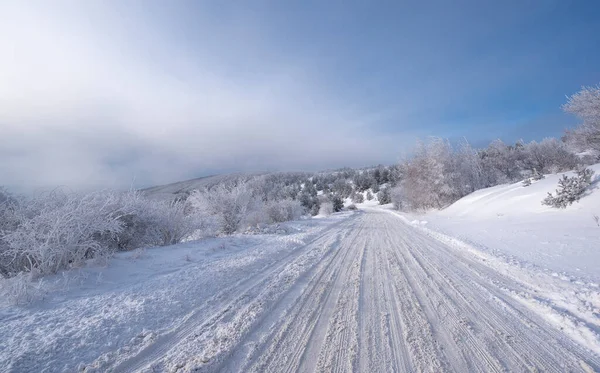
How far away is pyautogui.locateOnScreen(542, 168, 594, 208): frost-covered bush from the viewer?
11.0 meters

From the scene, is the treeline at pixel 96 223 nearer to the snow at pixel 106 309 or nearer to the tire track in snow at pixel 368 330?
the snow at pixel 106 309

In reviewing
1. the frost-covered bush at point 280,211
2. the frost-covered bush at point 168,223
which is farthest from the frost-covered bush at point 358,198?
the frost-covered bush at point 168,223

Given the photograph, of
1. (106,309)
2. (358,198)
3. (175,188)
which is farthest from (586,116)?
(175,188)

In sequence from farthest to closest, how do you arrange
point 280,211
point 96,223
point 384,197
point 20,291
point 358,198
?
point 358,198
point 384,197
point 280,211
point 96,223
point 20,291

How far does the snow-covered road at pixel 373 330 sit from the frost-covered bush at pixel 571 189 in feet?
29.8

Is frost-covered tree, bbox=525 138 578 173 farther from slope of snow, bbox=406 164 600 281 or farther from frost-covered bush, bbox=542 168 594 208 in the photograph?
frost-covered bush, bbox=542 168 594 208

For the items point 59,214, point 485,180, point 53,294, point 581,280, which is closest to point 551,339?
point 581,280

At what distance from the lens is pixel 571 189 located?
11.0 metres

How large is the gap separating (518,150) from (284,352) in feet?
159

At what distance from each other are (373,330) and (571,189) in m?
13.6

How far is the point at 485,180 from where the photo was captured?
36.7m

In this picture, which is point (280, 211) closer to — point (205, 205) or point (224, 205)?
point (224, 205)

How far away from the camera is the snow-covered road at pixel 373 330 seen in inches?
110

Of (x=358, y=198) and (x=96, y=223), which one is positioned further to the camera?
(x=358, y=198)
